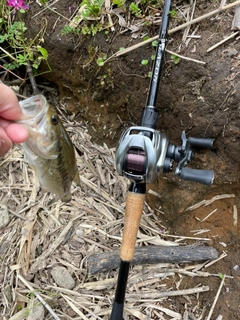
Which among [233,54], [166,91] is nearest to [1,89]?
[166,91]

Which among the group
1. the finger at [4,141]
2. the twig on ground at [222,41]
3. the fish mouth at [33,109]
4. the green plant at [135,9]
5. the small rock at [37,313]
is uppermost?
the green plant at [135,9]

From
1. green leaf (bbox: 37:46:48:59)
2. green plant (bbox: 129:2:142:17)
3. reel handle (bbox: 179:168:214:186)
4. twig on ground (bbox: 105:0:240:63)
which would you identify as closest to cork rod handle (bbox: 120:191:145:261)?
reel handle (bbox: 179:168:214:186)

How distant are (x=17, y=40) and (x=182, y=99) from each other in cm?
152

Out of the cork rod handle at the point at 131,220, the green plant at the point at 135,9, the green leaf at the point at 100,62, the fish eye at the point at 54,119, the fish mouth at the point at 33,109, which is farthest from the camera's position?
the green leaf at the point at 100,62

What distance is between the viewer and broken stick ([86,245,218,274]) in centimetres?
275

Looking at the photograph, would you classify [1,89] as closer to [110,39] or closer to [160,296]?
[110,39]

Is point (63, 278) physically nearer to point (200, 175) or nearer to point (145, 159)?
point (145, 159)

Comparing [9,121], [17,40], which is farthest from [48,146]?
[17,40]

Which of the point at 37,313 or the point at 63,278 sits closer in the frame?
the point at 37,313

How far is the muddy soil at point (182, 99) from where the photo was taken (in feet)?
8.16

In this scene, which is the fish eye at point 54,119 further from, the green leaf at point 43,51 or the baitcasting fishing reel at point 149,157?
the green leaf at point 43,51

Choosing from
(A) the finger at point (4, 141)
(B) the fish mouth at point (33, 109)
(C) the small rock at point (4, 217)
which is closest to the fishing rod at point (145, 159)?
(B) the fish mouth at point (33, 109)

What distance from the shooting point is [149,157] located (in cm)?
194

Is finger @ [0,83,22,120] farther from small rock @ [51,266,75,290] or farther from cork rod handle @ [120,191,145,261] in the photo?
small rock @ [51,266,75,290]
